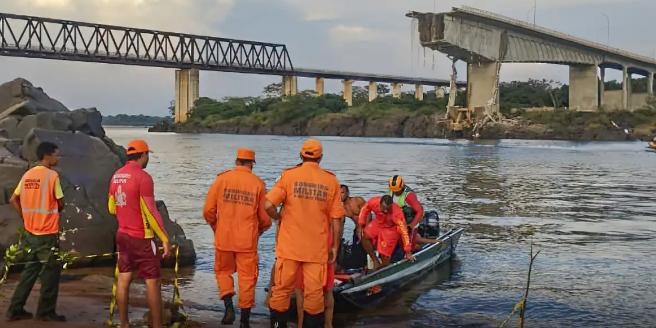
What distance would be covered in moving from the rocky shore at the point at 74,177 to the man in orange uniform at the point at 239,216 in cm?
477

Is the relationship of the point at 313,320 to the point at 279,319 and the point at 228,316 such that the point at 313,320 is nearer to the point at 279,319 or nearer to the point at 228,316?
the point at 279,319

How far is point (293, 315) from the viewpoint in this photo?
30.8 ft

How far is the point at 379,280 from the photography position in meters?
10.6

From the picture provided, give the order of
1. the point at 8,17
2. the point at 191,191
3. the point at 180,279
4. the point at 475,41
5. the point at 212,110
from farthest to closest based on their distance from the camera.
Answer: the point at 212,110 < the point at 8,17 < the point at 475,41 < the point at 191,191 < the point at 180,279

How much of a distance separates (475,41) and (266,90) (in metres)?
104

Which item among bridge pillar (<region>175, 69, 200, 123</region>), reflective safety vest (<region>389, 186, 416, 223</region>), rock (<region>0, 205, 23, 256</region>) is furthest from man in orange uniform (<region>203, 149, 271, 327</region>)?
bridge pillar (<region>175, 69, 200, 123</region>)

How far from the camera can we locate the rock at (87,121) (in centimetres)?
1564

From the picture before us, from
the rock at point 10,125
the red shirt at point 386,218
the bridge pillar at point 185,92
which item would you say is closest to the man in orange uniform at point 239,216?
the red shirt at point 386,218

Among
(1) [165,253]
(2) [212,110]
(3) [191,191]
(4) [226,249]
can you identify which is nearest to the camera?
(1) [165,253]

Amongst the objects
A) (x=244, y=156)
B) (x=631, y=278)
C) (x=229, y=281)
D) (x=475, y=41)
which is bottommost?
(x=631, y=278)

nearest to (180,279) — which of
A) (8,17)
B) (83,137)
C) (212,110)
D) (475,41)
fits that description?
(83,137)

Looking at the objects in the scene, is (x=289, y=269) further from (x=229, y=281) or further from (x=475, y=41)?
(x=475, y=41)

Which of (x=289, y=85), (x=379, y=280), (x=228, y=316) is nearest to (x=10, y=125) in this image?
(x=228, y=316)

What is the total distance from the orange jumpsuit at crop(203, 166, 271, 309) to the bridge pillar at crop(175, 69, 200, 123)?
428ft
